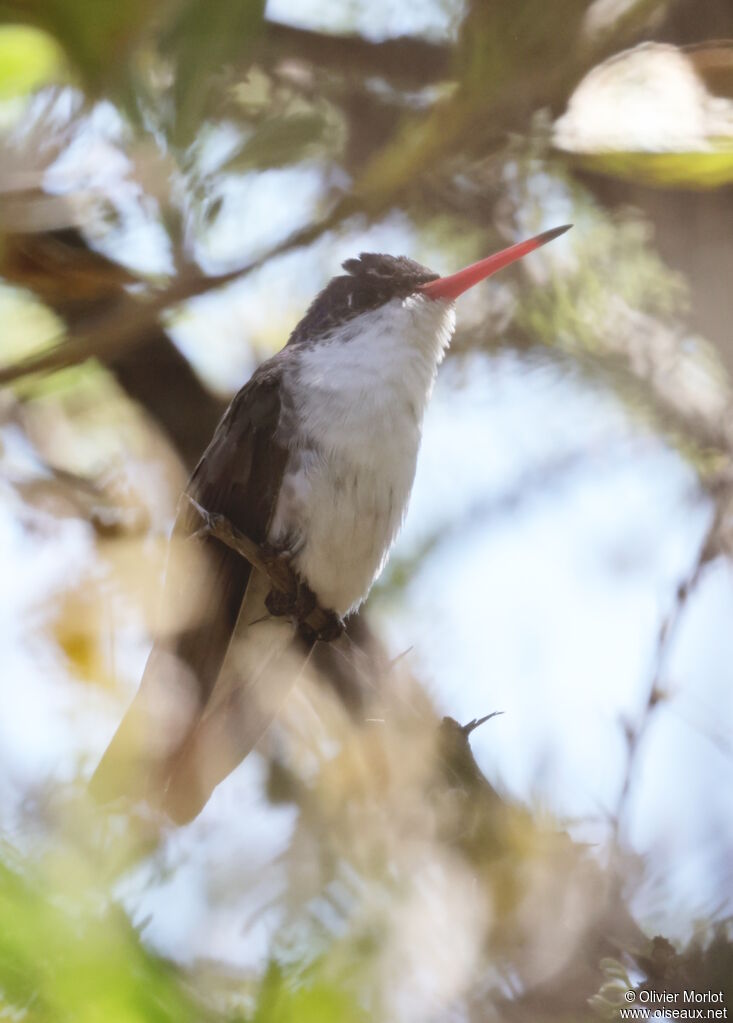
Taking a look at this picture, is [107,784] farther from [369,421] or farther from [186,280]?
[369,421]

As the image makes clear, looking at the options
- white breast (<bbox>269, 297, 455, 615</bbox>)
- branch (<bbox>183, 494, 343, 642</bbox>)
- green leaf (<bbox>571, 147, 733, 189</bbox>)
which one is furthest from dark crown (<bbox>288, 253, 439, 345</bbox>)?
green leaf (<bbox>571, 147, 733, 189</bbox>)

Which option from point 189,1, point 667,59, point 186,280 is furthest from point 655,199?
point 189,1

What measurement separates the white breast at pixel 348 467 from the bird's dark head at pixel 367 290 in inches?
7.2

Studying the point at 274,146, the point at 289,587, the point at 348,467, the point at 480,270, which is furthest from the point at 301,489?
the point at 274,146

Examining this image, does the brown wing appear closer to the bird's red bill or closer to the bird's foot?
the bird's foot

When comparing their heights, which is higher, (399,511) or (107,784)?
(107,784)

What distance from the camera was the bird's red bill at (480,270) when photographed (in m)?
2.08

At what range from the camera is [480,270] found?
2348mm

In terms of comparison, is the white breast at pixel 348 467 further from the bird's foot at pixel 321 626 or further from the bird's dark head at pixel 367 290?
the bird's dark head at pixel 367 290

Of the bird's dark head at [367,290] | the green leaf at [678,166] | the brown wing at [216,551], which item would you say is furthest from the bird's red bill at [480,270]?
the green leaf at [678,166]

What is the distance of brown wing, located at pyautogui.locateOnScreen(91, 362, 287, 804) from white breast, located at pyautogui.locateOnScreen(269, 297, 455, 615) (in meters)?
0.05

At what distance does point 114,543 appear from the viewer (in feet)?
5.61

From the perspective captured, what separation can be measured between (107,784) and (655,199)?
1.29 m

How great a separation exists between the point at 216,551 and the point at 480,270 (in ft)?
2.77
